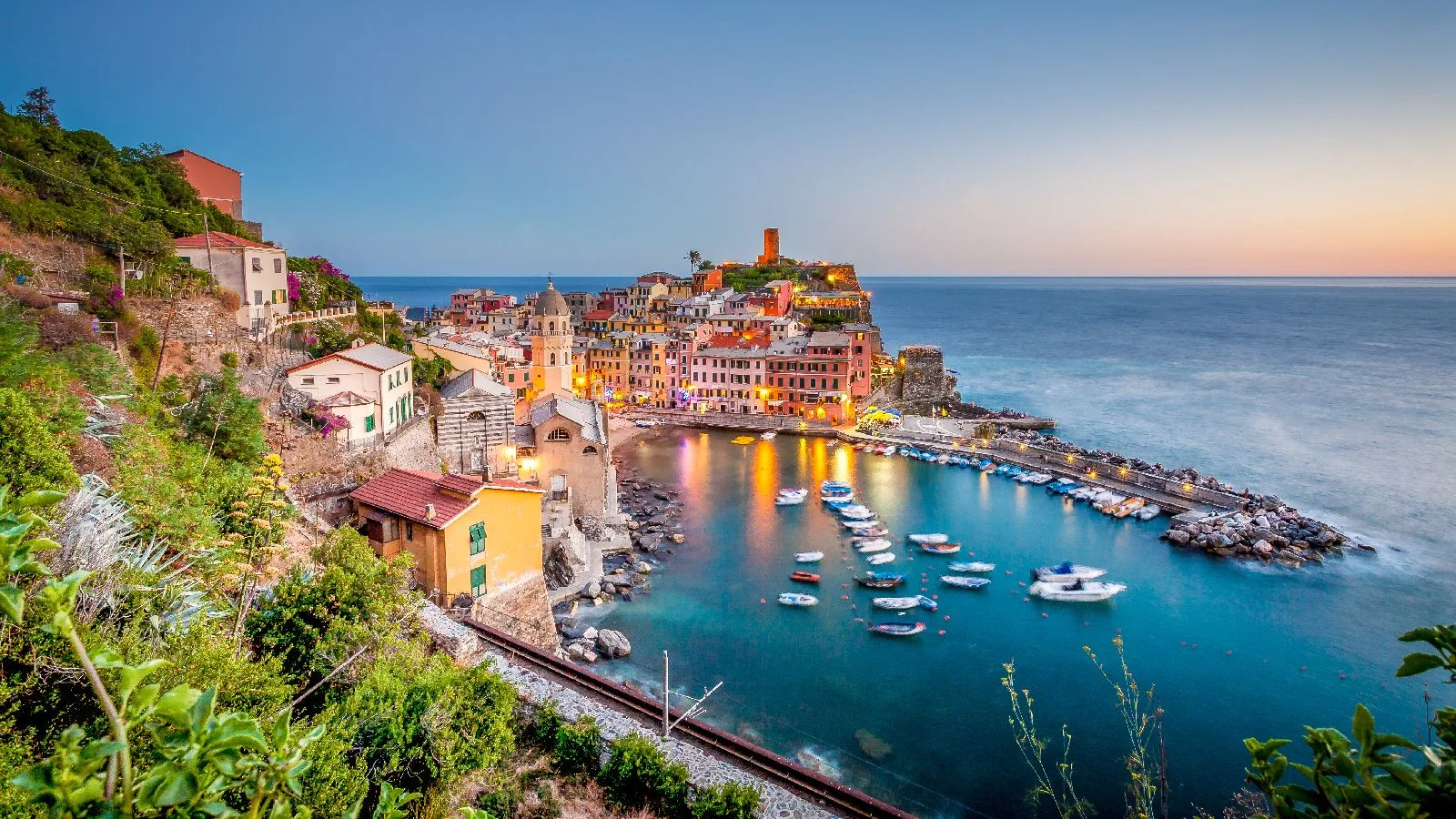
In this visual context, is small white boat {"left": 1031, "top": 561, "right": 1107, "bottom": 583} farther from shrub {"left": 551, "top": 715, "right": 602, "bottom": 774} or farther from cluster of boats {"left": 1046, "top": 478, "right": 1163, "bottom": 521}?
shrub {"left": 551, "top": 715, "right": 602, "bottom": 774}

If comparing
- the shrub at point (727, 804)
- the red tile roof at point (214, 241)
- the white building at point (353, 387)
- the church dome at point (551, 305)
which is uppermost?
the red tile roof at point (214, 241)

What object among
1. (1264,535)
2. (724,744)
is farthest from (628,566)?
(1264,535)

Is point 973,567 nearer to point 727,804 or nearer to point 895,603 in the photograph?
point 895,603

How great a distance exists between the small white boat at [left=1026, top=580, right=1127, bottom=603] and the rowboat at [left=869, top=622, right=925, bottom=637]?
221 inches

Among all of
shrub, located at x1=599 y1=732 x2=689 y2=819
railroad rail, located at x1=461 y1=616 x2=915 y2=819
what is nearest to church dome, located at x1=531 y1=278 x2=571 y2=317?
railroad rail, located at x1=461 y1=616 x2=915 y2=819

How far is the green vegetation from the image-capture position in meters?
17.0

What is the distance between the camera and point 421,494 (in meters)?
16.0

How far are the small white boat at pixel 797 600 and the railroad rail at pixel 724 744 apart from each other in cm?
1048

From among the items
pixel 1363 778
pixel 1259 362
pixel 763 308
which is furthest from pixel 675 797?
pixel 1259 362

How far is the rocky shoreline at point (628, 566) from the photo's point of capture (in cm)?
1972

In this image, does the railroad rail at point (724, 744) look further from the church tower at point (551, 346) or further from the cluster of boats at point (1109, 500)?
the cluster of boats at point (1109, 500)

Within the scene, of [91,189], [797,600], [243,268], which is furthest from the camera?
[797,600]

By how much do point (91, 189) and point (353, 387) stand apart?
A: 29.7 feet

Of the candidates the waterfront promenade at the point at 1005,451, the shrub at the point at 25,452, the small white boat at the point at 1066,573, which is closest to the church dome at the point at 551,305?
the waterfront promenade at the point at 1005,451
